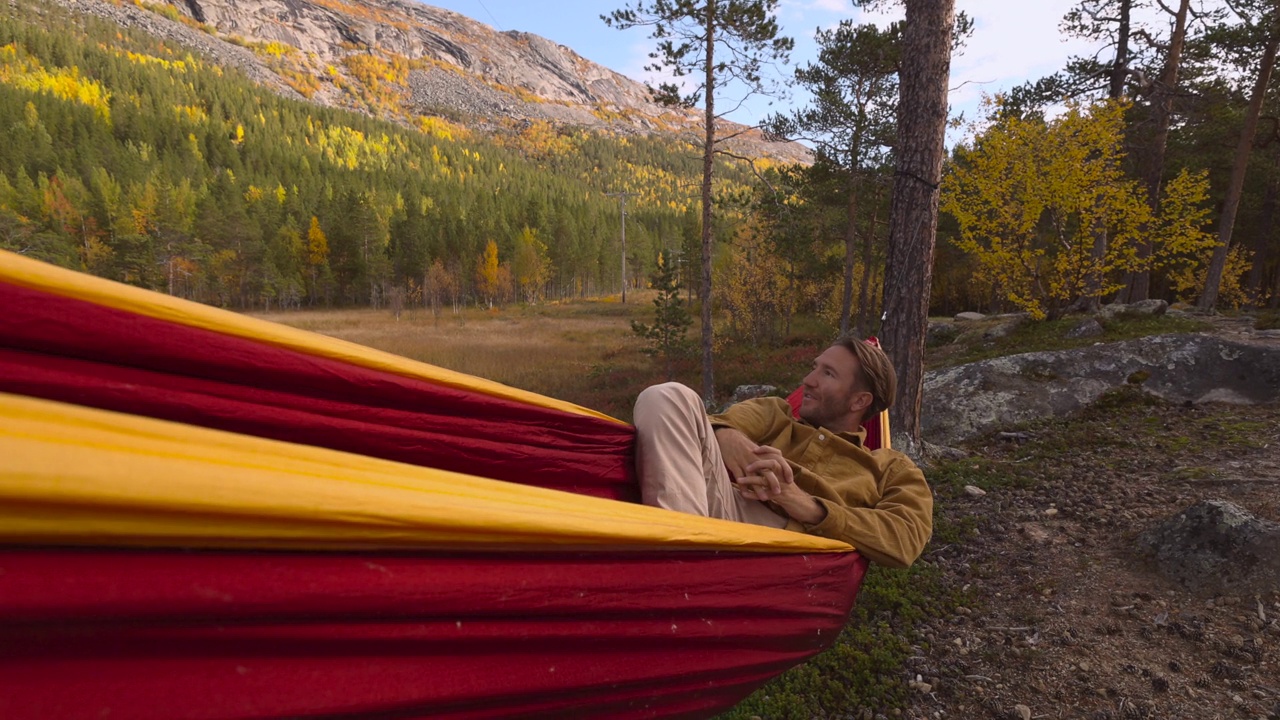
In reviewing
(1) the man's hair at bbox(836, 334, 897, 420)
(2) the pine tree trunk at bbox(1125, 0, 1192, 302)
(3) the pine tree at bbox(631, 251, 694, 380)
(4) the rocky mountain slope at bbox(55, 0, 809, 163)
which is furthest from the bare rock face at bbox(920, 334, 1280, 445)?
(4) the rocky mountain slope at bbox(55, 0, 809, 163)

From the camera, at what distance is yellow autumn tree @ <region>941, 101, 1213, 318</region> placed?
932cm

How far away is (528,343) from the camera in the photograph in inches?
1007

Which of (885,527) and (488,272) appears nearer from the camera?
(885,527)

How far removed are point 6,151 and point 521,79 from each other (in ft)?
510

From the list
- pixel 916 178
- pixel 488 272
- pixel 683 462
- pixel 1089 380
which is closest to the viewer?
pixel 683 462

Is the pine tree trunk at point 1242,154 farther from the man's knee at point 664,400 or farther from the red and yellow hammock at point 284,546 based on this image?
the red and yellow hammock at point 284,546

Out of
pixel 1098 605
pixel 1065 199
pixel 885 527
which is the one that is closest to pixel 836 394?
pixel 885 527

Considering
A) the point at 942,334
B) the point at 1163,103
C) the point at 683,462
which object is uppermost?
the point at 1163,103

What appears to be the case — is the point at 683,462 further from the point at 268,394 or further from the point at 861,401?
the point at 268,394

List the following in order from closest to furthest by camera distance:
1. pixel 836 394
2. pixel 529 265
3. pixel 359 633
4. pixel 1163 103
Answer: pixel 359 633
pixel 836 394
pixel 1163 103
pixel 529 265

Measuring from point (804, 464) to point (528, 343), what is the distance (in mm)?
24004

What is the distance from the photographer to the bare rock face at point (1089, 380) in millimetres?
5887

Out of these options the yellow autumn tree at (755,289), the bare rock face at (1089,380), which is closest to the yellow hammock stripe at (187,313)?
the bare rock face at (1089,380)

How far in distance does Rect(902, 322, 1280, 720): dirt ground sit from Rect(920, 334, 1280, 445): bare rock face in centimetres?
114
